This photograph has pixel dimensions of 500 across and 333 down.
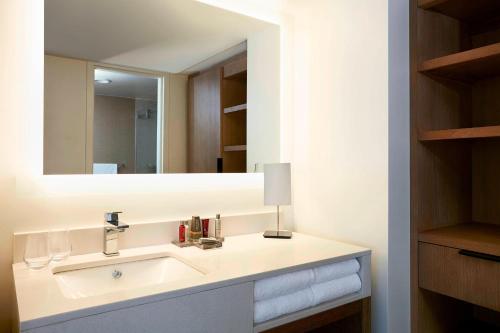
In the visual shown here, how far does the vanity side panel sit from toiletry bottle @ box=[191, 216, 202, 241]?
45 centimetres

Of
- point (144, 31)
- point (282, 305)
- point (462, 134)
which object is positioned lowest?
point (282, 305)

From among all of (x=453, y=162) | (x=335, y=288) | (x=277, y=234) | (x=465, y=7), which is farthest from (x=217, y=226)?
(x=465, y=7)

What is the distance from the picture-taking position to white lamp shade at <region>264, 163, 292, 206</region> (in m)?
1.53

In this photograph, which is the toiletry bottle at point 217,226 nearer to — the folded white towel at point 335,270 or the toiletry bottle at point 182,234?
the toiletry bottle at point 182,234

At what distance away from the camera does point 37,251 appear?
110cm

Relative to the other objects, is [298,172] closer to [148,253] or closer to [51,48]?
[148,253]

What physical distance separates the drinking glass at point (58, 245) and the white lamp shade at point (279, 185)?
30.6 inches

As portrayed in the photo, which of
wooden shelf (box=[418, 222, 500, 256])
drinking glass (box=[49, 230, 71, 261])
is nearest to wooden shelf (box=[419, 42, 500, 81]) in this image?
wooden shelf (box=[418, 222, 500, 256])

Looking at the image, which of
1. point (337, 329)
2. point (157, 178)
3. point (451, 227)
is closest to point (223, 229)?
point (157, 178)

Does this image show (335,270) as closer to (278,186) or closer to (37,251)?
(278,186)

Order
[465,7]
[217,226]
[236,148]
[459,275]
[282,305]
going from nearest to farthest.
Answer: [282,305]
[459,275]
[465,7]
[217,226]
[236,148]

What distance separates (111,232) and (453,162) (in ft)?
4.41

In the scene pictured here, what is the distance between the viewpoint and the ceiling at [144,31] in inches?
49.0

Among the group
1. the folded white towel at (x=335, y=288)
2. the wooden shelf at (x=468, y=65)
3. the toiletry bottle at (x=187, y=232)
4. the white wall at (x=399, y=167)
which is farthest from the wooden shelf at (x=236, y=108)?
the folded white towel at (x=335, y=288)
